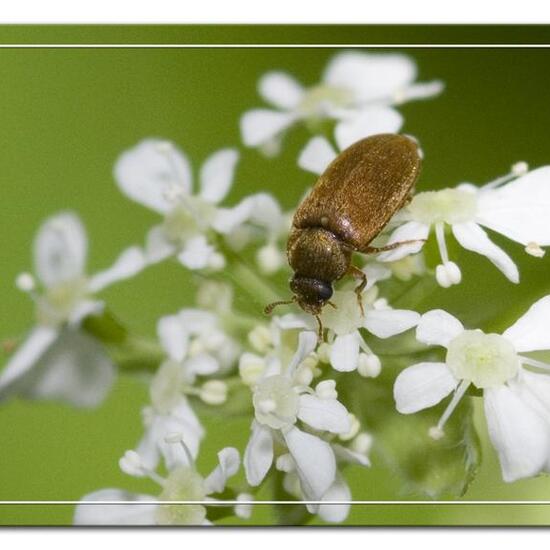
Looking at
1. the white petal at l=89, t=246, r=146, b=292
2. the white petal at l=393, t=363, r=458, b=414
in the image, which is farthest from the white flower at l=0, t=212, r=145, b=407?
the white petal at l=393, t=363, r=458, b=414

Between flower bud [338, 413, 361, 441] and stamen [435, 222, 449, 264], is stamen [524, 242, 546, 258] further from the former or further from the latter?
flower bud [338, 413, 361, 441]

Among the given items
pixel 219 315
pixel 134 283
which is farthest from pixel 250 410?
pixel 134 283

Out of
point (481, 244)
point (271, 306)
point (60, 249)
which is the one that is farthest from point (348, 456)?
point (60, 249)

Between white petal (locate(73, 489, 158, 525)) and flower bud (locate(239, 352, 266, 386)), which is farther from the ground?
flower bud (locate(239, 352, 266, 386))

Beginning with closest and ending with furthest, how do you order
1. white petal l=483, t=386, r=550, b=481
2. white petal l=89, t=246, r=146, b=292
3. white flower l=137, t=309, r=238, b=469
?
white petal l=483, t=386, r=550, b=481 < white flower l=137, t=309, r=238, b=469 < white petal l=89, t=246, r=146, b=292

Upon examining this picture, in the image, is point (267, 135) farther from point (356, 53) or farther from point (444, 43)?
point (444, 43)

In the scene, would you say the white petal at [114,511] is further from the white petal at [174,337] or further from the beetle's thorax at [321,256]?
the beetle's thorax at [321,256]

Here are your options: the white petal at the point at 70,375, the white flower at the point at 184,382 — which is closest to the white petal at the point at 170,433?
the white flower at the point at 184,382
